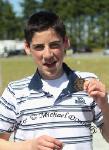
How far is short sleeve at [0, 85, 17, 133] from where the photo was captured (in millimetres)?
2936

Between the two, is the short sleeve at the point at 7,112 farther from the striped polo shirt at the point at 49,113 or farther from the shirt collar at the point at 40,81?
the shirt collar at the point at 40,81

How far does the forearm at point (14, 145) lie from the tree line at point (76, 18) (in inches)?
3697

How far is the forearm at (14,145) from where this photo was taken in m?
2.64

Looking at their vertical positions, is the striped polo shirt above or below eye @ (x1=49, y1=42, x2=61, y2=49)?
below

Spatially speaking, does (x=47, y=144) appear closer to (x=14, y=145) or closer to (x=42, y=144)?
(x=42, y=144)

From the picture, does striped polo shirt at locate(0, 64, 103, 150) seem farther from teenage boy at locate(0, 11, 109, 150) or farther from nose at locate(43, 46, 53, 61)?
nose at locate(43, 46, 53, 61)

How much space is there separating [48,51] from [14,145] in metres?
0.56

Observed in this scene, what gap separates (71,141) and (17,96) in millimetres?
419

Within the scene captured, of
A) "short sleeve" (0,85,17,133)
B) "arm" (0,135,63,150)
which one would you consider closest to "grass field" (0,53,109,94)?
"short sleeve" (0,85,17,133)

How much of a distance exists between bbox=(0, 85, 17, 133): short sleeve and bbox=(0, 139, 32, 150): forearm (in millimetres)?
110

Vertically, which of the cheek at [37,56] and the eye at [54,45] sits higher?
the eye at [54,45]

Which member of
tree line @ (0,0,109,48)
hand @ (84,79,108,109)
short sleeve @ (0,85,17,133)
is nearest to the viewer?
hand @ (84,79,108,109)

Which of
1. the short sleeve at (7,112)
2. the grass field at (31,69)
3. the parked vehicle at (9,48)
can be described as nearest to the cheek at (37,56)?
the short sleeve at (7,112)

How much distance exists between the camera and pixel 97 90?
2.64 metres
